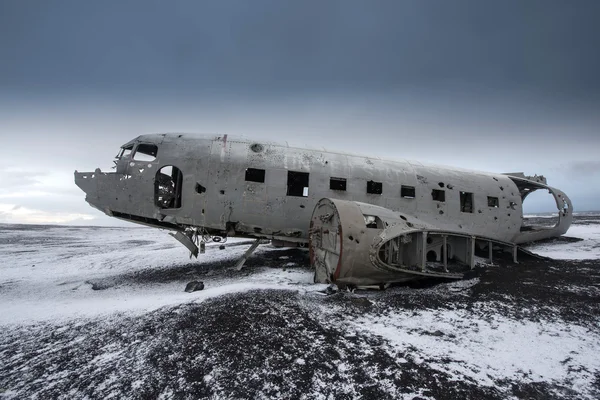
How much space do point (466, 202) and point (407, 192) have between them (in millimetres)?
2991

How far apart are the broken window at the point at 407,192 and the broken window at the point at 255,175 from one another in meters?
4.84

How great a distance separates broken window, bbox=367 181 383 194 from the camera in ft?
31.0

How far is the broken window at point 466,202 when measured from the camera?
10.7 metres

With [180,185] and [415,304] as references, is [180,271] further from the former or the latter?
[415,304]

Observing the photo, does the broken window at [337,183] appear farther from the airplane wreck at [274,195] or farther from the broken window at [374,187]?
the broken window at [374,187]

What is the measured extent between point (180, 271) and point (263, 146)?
16.5 feet

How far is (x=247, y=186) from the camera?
8680mm

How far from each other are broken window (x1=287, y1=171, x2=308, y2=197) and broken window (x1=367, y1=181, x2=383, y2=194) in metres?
2.18

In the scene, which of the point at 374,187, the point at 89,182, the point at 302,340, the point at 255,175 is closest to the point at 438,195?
the point at 374,187

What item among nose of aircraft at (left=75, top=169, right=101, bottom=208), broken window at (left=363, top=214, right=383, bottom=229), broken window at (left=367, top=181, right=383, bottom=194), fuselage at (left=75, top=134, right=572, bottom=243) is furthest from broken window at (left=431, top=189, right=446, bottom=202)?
nose of aircraft at (left=75, top=169, right=101, bottom=208)

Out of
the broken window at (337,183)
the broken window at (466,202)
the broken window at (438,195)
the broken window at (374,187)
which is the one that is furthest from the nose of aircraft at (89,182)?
the broken window at (466,202)

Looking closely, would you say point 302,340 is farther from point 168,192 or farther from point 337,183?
point 168,192

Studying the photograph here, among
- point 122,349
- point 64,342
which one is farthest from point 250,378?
point 64,342

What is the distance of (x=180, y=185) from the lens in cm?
890
